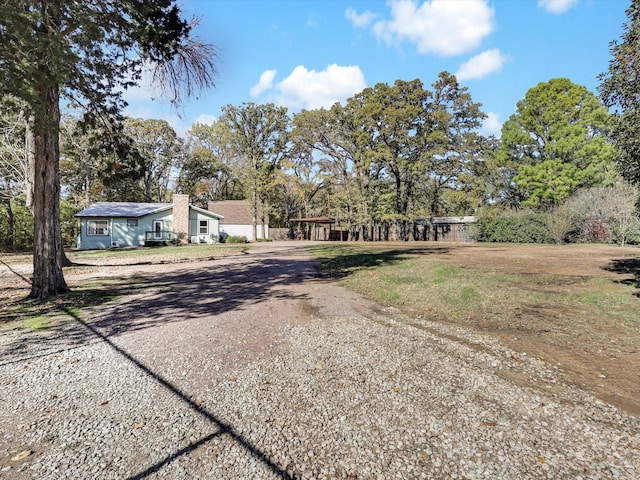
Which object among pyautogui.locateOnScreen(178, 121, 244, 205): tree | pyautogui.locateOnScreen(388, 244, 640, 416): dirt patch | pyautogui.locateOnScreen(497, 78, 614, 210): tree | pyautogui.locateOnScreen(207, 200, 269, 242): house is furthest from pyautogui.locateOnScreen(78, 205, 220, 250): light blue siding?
pyautogui.locateOnScreen(497, 78, 614, 210): tree

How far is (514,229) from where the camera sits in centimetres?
2777

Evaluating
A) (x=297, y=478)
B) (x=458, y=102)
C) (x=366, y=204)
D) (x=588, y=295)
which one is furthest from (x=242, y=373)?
(x=458, y=102)

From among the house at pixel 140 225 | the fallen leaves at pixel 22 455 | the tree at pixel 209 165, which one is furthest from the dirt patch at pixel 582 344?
the tree at pixel 209 165

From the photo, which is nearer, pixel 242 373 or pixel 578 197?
pixel 242 373

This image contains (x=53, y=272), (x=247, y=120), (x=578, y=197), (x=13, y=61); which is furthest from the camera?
(x=247, y=120)

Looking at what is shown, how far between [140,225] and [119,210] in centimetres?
237

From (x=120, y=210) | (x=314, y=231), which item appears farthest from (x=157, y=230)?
(x=314, y=231)

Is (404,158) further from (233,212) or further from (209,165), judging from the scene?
(209,165)

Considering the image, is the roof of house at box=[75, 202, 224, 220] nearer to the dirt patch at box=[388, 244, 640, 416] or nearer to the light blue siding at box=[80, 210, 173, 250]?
the light blue siding at box=[80, 210, 173, 250]

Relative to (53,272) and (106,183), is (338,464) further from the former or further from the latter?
(106,183)

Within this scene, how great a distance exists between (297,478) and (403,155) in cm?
3264

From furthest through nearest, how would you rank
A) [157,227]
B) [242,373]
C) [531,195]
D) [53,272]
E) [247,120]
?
[247,120] → [531,195] → [157,227] → [53,272] → [242,373]

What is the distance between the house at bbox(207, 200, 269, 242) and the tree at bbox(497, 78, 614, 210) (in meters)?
27.1

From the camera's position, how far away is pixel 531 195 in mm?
31031
